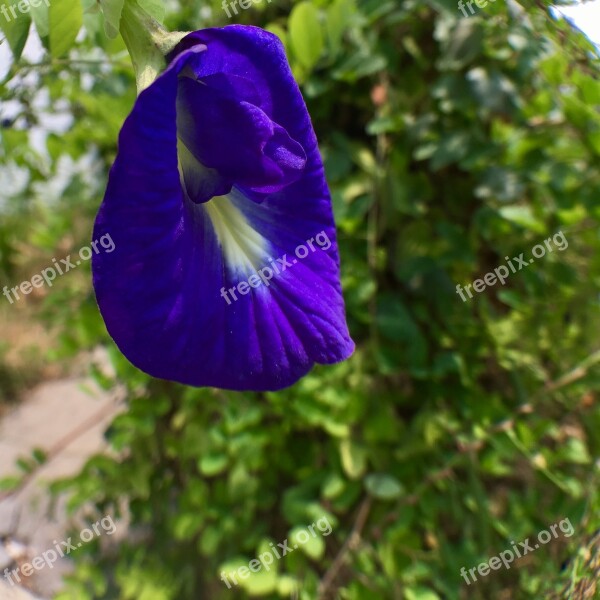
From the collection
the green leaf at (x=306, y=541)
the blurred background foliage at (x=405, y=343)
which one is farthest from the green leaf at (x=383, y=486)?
the green leaf at (x=306, y=541)

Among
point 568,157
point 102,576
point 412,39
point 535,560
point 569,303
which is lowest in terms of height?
point 535,560

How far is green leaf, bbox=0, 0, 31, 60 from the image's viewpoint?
0.43 meters

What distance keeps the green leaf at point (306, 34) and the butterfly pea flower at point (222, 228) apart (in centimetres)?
50

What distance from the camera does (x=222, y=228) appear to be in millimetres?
466

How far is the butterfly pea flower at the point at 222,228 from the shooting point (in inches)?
14.4

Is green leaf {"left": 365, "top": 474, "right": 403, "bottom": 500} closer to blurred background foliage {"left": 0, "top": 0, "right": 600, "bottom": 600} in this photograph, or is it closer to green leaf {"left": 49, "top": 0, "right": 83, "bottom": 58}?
blurred background foliage {"left": 0, "top": 0, "right": 600, "bottom": 600}

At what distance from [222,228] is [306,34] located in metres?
0.55

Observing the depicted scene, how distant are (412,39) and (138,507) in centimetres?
93

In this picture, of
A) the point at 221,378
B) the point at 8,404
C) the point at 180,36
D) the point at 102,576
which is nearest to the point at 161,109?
the point at 180,36

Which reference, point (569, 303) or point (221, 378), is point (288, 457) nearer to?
point (569, 303)

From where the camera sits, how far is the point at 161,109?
347mm

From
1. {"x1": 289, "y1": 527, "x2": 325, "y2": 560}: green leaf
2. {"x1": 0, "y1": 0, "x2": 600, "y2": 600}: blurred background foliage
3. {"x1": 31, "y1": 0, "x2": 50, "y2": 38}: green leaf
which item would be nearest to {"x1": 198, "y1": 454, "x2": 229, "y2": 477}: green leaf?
{"x1": 0, "y1": 0, "x2": 600, "y2": 600}: blurred background foliage

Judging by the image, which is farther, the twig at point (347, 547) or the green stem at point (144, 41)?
the twig at point (347, 547)

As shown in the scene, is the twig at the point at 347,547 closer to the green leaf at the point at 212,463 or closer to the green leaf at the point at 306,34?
the green leaf at the point at 212,463
